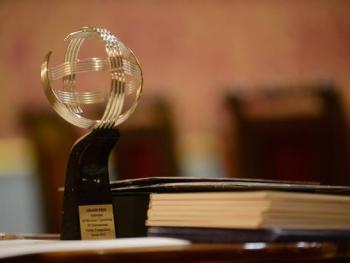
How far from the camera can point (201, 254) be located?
458mm

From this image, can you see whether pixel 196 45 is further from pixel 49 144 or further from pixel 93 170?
pixel 93 170

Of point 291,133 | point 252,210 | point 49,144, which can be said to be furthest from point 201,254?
point 291,133

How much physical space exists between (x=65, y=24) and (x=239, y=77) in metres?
0.69

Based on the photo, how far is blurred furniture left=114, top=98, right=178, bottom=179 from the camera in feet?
8.63

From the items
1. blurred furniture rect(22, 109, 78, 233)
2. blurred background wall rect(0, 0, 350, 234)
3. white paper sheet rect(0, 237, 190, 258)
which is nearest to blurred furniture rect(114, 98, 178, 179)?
blurred background wall rect(0, 0, 350, 234)

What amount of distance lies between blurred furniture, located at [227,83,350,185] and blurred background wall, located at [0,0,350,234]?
5 cm

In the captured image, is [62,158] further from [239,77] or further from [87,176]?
[87,176]

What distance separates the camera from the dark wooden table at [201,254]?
0.46 m

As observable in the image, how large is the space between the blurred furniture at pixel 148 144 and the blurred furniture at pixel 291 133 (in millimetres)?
248

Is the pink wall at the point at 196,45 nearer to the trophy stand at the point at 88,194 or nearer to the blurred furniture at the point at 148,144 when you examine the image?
the blurred furniture at the point at 148,144

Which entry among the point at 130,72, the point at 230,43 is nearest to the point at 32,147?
the point at 230,43

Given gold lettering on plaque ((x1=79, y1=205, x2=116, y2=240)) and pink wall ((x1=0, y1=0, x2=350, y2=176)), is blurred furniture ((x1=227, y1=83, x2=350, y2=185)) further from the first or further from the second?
gold lettering on plaque ((x1=79, y1=205, x2=116, y2=240))

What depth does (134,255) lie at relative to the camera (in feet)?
1.50

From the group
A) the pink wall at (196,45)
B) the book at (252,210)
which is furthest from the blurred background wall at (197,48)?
the book at (252,210)
